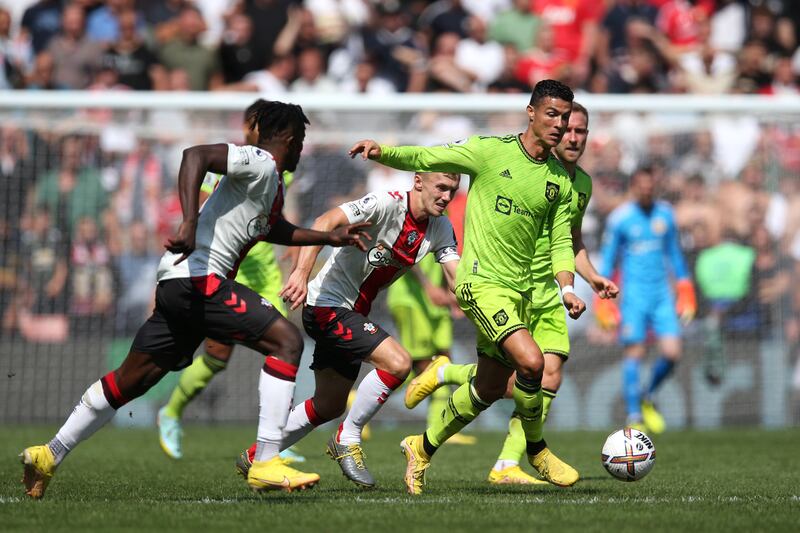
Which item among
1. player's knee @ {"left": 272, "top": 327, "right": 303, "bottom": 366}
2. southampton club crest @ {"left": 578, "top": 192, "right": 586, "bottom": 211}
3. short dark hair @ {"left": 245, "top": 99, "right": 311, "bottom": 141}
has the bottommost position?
player's knee @ {"left": 272, "top": 327, "right": 303, "bottom": 366}

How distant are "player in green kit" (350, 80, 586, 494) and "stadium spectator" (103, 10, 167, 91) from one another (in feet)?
33.3

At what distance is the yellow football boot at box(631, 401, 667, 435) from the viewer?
48.5 feet

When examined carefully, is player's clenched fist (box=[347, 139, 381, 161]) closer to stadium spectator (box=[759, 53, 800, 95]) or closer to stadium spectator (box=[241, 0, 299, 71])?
stadium spectator (box=[241, 0, 299, 71])

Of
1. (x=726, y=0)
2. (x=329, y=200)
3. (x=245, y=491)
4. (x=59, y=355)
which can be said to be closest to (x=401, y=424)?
(x=329, y=200)

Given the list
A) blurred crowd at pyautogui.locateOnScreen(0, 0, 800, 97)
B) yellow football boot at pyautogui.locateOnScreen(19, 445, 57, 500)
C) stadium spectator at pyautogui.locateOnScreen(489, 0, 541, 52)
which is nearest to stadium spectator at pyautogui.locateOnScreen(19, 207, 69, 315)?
blurred crowd at pyautogui.locateOnScreen(0, 0, 800, 97)

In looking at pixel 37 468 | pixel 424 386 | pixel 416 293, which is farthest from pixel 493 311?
pixel 416 293

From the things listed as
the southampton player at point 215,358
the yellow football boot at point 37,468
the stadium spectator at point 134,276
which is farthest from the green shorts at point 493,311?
the stadium spectator at point 134,276

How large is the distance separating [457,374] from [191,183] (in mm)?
2915

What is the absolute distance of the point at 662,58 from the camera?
755 inches

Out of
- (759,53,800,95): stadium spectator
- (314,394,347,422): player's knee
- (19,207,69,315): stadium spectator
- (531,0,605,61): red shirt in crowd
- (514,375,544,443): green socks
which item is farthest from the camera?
(531,0,605,61): red shirt in crowd

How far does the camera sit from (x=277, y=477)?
736 cm

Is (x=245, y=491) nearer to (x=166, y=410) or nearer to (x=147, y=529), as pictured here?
(x=147, y=529)

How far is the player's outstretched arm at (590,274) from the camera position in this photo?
8.37 m

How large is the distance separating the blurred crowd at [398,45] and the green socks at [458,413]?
9.49m
